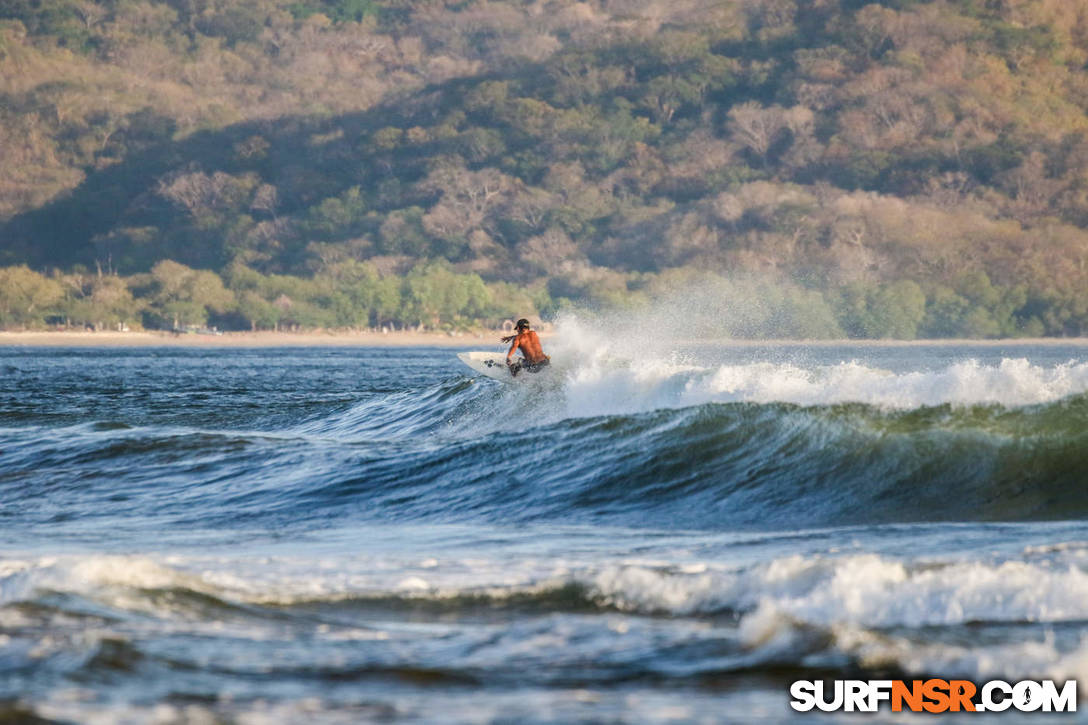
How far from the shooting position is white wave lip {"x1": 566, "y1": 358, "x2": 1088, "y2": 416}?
50.8 feet

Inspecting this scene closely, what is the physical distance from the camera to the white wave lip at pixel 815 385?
50.8 feet

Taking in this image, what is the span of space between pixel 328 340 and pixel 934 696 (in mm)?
111679

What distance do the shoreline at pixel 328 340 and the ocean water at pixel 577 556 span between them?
8615 centimetres

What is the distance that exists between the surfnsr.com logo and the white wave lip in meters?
8.81

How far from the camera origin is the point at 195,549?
1170 centimetres

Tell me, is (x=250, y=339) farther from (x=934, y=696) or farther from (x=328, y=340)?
(x=934, y=696)

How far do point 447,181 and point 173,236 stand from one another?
29922mm

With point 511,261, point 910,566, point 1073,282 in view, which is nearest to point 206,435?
point 910,566

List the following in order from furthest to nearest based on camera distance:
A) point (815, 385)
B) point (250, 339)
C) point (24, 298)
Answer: point (250, 339), point (24, 298), point (815, 385)

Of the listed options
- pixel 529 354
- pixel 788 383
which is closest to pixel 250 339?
pixel 529 354

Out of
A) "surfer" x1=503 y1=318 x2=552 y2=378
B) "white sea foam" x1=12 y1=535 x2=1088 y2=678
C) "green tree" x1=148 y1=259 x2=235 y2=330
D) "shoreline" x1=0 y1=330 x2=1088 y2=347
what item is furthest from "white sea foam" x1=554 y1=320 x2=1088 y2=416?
"green tree" x1=148 y1=259 x2=235 y2=330

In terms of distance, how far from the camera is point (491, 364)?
85.1 feet

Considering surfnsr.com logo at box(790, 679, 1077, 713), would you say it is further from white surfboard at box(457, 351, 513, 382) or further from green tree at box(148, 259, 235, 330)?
green tree at box(148, 259, 235, 330)

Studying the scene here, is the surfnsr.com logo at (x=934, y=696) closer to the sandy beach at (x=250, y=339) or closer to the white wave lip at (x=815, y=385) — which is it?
the white wave lip at (x=815, y=385)
